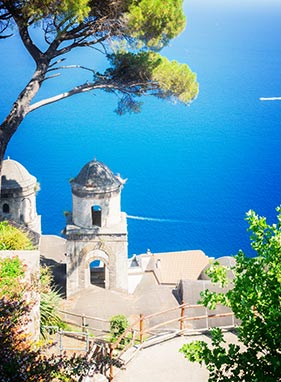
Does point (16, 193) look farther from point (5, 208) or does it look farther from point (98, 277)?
point (98, 277)

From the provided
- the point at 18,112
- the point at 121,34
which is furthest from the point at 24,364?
the point at 121,34

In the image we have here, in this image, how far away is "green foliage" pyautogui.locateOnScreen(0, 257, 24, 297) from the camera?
9.68 metres

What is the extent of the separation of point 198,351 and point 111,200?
11.8 meters

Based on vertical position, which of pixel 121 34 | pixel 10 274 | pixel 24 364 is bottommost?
pixel 24 364

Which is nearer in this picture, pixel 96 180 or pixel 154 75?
pixel 154 75

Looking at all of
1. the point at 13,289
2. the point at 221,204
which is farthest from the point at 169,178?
the point at 13,289

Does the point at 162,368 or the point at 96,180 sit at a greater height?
the point at 96,180

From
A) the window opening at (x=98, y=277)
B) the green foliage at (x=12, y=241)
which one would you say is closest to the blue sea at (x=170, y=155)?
the window opening at (x=98, y=277)

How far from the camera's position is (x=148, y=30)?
540 inches

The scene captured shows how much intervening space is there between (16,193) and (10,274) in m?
9.57

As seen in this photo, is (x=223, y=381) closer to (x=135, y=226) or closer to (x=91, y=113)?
(x=135, y=226)

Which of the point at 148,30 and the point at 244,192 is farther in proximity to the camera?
the point at 244,192

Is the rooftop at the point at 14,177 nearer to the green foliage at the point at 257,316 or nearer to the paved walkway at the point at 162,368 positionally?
the paved walkway at the point at 162,368

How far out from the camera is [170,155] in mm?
64625
